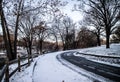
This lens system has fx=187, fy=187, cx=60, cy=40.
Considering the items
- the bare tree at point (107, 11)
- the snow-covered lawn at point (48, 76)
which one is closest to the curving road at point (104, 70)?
the snow-covered lawn at point (48, 76)

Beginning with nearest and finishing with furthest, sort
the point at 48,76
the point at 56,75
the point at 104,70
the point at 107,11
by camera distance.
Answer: the point at 48,76 < the point at 56,75 < the point at 104,70 < the point at 107,11

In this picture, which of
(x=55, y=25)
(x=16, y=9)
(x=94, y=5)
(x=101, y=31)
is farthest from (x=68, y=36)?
(x=16, y=9)

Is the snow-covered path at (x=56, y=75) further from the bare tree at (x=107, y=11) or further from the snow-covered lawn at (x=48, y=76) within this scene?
the bare tree at (x=107, y=11)

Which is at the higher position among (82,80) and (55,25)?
(55,25)

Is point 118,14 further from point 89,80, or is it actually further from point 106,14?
point 89,80

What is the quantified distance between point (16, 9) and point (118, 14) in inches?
888

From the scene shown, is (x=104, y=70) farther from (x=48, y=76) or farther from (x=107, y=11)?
(x=107, y=11)

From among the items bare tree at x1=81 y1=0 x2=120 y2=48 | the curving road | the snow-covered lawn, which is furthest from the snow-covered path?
bare tree at x1=81 y1=0 x2=120 y2=48

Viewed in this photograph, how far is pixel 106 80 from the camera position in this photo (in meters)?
10.1

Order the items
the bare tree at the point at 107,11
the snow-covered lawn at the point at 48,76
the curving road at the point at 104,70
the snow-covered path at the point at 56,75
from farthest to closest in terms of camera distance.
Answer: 1. the bare tree at the point at 107,11
2. the curving road at the point at 104,70
3. the snow-covered path at the point at 56,75
4. the snow-covered lawn at the point at 48,76

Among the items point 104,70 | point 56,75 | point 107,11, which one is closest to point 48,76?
point 56,75

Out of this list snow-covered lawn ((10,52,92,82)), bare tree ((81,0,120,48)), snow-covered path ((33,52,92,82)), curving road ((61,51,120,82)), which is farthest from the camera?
bare tree ((81,0,120,48))

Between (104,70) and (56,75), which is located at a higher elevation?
(56,75)

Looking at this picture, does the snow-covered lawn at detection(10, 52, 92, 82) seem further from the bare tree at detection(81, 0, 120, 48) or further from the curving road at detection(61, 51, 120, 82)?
the bare tree at detection(81, 0, 120, 48)
